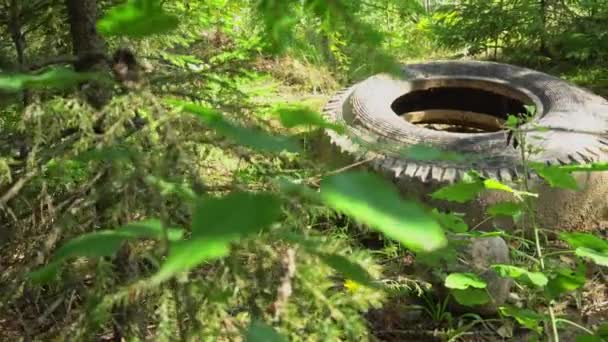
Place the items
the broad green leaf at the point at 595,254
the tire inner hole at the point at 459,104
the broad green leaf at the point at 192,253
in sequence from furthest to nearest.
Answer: the tire inner hole at the point at 459,104 < the broad green leaf at the point at 595,254 < the broad green leaf at the point at 192,253

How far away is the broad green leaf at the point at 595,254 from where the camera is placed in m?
1.59

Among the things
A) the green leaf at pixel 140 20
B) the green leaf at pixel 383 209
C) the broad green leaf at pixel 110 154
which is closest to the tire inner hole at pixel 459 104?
the broad green leaf at pixel 110 154

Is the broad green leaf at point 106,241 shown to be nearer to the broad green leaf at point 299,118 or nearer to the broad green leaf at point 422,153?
the broad green leaf at point 299,118

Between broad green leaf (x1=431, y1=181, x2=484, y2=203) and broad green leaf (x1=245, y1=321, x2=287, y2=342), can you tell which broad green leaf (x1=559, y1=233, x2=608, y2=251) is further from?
broad green leaf (x1=245, y1=321, x2=287, y2=342)

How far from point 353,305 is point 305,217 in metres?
0.24

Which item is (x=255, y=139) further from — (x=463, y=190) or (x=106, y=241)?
(x=463, y=190)

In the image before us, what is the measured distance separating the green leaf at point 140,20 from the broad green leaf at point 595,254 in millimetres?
1354

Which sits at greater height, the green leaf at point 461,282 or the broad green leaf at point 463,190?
the broad green leaf at point 463,190

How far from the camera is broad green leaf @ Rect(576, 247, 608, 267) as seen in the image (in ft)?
5.21

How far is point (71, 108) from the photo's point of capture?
3.68 feet

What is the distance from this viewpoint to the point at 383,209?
0.42 metres

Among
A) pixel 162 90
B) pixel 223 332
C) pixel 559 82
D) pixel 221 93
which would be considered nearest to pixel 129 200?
pixel 223 332

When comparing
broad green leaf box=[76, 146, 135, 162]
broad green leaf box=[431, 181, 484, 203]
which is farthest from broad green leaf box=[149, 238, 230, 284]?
broad green leaf box=[431, 181, 484, 203]

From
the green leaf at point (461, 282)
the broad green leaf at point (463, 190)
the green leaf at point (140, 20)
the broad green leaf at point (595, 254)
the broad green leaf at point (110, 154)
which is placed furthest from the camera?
the green leaf at point (461, 282)
